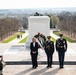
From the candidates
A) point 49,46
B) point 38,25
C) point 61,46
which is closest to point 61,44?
point 61,46

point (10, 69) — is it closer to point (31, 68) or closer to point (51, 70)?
point (31, 68)

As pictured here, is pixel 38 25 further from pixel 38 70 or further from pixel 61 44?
pixel 38 70

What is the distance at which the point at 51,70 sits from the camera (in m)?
11.7

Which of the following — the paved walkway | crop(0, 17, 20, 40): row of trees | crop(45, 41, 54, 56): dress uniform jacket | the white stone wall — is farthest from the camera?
crop(0, 17, 20, 40): row of trees

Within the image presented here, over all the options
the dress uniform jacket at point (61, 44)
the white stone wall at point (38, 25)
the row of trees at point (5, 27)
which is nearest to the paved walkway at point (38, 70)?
the dress uniform jacket at point (61, 44)

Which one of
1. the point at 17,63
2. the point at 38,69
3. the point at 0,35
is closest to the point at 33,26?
the point at 17,63

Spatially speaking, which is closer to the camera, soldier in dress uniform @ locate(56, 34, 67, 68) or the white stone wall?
soldier in dress uniform @ locate(56, 34, 67, 68)

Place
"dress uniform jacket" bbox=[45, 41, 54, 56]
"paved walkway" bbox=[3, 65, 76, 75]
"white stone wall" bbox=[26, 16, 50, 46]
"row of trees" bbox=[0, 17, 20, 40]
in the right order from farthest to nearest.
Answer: "row of trees" bbox=[0, 17, 20, 40] → "white stone wall" bbox=[26, 16, 50, 46] → "dress uniform jacket" bbox=[45, 41, 54, 56] → "paved walkway" bbox=[3, 65, 76, 75]

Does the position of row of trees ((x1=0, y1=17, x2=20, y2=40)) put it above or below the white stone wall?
below

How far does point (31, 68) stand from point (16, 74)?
50.1 inches

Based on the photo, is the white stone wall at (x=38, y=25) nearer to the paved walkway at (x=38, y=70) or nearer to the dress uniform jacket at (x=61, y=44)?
the paved walkway at (x=38, y=70)

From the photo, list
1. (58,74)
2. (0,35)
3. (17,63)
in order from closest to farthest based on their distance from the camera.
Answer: (58,74) → (17,63) → (0,35)

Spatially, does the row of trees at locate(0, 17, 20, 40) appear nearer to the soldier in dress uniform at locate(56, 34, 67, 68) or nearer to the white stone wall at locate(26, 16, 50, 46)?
the white stone wall at locate(26, 16, 50, 46)

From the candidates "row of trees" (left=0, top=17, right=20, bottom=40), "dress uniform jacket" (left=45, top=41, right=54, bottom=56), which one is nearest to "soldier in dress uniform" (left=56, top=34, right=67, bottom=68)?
"dress uniform jacket" (left=45, top=41, right=54, bottom=56)
